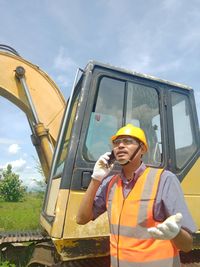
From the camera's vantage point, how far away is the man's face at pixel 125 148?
2238 millimetres

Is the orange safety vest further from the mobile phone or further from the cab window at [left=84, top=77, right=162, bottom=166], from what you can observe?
the cab window at [left=84, top=77, right=162, bottom=166]

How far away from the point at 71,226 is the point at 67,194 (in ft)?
0.95

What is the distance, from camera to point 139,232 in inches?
79.0

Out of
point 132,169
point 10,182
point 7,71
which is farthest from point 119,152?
point 10,182

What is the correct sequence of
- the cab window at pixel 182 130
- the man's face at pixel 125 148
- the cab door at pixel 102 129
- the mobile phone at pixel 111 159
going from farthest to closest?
the cab window at pixel 182 130
the cab door at pixel 102 129
the mobile phone at pixel 111 159
the man's face at pixel 125 148

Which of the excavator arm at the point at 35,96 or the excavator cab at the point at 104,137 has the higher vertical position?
the excavator arm at the point at 35,96

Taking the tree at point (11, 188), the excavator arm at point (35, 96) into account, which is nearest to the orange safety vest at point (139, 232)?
the excavator arm at point (35, 96)

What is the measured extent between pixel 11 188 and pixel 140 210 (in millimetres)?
29139

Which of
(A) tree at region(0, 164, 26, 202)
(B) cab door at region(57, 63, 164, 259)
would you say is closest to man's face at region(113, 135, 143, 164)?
(B) cab door at region(57, 63, 164, 259)

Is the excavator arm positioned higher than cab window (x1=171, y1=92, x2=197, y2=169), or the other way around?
the excavator arm

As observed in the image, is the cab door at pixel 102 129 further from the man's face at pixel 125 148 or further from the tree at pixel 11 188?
the tree at pixel 11 188

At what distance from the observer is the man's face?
2.24m

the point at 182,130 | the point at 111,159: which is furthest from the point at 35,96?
the point at 111,159

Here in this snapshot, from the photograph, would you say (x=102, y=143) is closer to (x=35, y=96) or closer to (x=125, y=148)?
(x=125, y=148)
